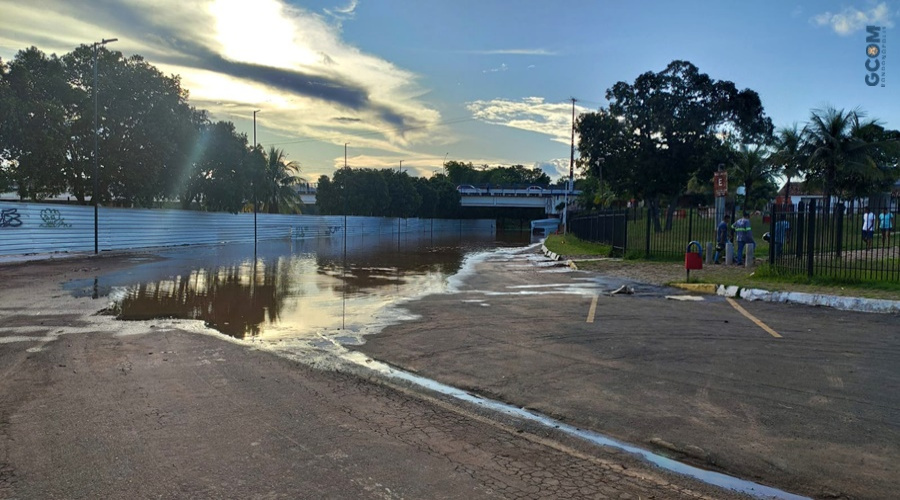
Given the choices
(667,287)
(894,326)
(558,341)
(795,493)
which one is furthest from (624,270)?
(795,493)

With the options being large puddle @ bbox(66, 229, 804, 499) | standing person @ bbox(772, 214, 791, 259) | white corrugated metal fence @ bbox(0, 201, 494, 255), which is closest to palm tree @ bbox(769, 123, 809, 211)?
standing person @ bbox(772, 214, 791, 259)

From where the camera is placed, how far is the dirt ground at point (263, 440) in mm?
3959

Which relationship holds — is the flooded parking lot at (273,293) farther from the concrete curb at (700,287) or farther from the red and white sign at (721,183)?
the red and white sign at (721,183)

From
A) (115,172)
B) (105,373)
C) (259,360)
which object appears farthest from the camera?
(115,172)

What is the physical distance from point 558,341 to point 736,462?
4.21 metres

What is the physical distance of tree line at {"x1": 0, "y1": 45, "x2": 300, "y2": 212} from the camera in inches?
1081

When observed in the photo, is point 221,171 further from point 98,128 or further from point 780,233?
point 780,233

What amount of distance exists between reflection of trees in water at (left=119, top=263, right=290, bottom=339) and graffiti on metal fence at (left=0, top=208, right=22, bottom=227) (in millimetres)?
11953

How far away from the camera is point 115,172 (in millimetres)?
31391

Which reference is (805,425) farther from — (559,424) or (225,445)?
(225,445)

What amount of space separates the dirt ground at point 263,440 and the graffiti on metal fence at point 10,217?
21088 mm

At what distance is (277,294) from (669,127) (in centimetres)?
3141

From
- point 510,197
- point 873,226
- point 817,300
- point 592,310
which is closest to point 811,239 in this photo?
point 817,300

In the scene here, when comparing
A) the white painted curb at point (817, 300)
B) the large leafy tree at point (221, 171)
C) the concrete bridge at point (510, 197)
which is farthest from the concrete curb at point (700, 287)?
the concrete bridge at point (510, 197)
